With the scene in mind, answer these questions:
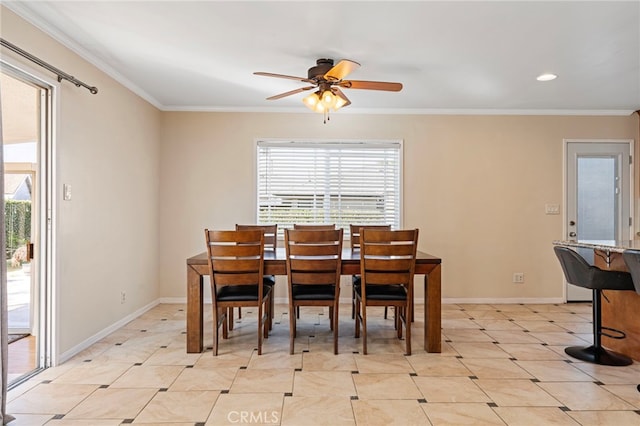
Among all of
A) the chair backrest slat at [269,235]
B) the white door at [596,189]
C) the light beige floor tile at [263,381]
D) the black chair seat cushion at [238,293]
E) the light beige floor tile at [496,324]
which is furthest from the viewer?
the white door at [596,189]

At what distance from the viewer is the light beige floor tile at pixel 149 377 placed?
251 centimetres

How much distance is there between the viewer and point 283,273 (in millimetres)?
3162

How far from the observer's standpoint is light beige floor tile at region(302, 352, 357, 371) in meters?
2.79

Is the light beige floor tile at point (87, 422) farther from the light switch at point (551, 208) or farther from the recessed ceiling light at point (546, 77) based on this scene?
the light switch at point (551, 208)

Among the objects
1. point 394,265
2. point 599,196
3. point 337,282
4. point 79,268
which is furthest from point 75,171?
point 599,196

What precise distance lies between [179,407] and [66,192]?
1.86 meters

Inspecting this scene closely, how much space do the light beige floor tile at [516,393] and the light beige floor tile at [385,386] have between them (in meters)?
0.47

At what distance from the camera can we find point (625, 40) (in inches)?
114

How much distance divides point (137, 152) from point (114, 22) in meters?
1.76

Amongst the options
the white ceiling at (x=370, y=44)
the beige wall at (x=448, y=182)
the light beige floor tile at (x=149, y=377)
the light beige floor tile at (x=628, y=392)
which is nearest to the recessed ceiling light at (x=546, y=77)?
the white ceiling at (x=370, y=44)

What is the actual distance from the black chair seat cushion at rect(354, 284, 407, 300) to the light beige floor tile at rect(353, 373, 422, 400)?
23.8 inches

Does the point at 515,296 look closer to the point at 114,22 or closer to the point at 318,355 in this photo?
the point at 318,355

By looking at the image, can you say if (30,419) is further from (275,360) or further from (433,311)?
(433,311)

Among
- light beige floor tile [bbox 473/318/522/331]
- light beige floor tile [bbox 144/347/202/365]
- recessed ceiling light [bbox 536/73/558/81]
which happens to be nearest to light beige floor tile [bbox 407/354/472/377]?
light beige floor tile [bbox 473/318/522/331]
